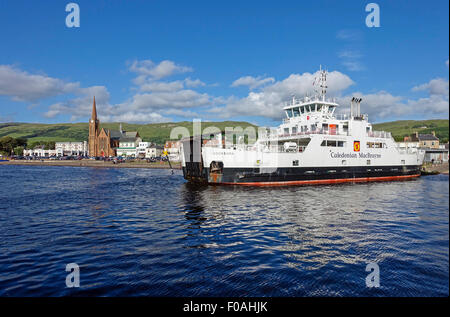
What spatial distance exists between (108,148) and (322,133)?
471 feet

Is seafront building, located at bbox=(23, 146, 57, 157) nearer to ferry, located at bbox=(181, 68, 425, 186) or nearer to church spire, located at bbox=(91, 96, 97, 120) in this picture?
church spire, located at bbox=(91, 96, 97, 120)

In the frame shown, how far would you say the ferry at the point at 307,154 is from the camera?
3231cm

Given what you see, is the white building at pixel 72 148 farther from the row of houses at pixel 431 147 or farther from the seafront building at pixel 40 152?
the row of houses at pixel 431 147

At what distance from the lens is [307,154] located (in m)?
34.4

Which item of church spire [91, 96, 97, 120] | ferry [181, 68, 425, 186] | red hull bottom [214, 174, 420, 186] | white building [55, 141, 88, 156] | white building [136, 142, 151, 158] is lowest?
red hull bottom [214, 174, 420, 186]

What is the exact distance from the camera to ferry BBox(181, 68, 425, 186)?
106ft

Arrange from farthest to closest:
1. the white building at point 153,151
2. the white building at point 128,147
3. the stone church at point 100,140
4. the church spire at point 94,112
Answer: the church spire at point 94,112
the white building at point 128,147
the stone church at point 100,140
the white building at point 153,151

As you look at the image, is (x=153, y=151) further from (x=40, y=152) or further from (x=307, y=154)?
(x=307, y=154)

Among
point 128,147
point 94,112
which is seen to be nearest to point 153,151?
point 128,147

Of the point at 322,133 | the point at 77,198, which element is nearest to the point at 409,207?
the point at 322,133

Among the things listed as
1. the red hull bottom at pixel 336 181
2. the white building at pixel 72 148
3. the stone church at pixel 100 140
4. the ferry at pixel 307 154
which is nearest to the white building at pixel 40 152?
the white building at pixel 72 148

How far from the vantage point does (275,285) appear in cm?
869

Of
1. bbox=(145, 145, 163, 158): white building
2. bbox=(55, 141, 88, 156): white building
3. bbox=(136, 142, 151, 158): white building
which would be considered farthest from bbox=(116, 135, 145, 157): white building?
bbox=(55, 141, 88, 156): white building

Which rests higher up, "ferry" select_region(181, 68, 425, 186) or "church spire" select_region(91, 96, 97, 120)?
"church spire" select_region(91, 96, 97, 120)
